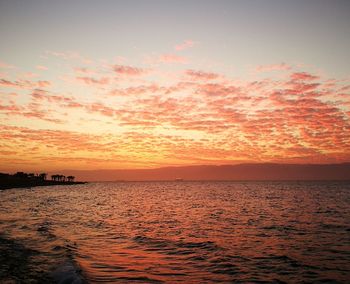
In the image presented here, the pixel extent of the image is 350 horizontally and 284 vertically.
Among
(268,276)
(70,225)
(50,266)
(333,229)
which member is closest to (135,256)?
(50,266)

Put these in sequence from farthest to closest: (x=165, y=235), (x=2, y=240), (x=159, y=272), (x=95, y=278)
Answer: (x=165, y=235) < (x=2, y=240) < (x=159, y=272) < (x=95, y=278)

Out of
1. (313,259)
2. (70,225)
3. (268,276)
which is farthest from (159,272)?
(70,225)

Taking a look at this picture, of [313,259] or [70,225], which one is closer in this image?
[313,259]

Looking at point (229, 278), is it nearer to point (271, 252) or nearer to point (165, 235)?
point (271, 252)

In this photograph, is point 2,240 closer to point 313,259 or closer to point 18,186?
point 313,259

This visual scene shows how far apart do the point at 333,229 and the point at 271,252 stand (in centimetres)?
1258

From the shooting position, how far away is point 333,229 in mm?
28281

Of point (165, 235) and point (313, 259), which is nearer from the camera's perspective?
point (313, 259)

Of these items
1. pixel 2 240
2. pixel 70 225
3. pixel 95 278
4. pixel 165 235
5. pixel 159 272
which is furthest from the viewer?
pixel 70 225

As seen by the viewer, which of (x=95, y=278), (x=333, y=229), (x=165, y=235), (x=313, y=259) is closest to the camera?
(x=95, y=278)

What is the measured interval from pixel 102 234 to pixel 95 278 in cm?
1257

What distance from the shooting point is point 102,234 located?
85.6 feet

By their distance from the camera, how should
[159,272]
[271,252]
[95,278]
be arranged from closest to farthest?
1. [95,278]
2. [159,272]
3. [271,252]

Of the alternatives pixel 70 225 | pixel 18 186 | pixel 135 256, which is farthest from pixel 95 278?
pixel 18 186
